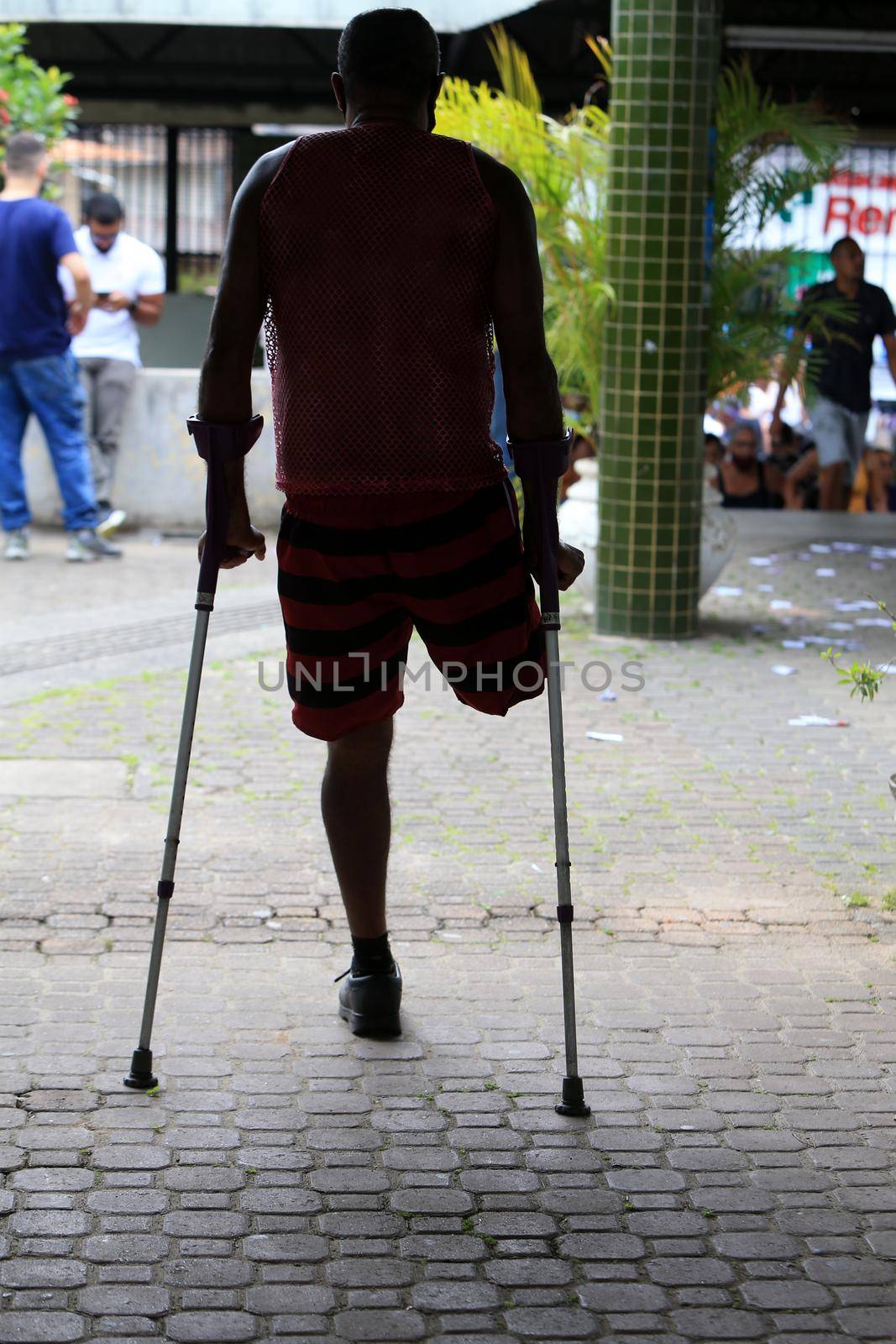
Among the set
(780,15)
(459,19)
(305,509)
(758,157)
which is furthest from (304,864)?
(780,15)

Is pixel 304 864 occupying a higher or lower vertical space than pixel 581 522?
lower

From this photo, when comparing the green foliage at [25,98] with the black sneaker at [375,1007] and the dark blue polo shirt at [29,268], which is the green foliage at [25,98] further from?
the black sneaker at [375,1007]

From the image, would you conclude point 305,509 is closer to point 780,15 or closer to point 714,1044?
point 714,1044

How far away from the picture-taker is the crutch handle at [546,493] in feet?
12.5

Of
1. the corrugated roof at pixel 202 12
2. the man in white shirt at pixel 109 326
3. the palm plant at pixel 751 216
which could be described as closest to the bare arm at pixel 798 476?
the palm plant at pixel 751 216

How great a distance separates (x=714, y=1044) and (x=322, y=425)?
1686 mm

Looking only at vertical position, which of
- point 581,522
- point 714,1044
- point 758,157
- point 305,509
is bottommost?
point 714,1044

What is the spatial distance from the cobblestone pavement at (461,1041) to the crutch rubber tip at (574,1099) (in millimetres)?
36

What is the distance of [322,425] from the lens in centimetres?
371

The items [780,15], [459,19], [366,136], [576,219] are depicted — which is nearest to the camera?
[366,136]

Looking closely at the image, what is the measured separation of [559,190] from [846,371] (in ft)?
14.1

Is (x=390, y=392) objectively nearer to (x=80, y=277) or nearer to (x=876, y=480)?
(x=80, y=277)

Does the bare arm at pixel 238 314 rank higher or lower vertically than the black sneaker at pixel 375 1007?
higher

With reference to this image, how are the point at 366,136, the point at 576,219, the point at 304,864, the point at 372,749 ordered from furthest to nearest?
the point at 576,219 → the point at 304,864 → the point at 372,749 → the point at 366,136
